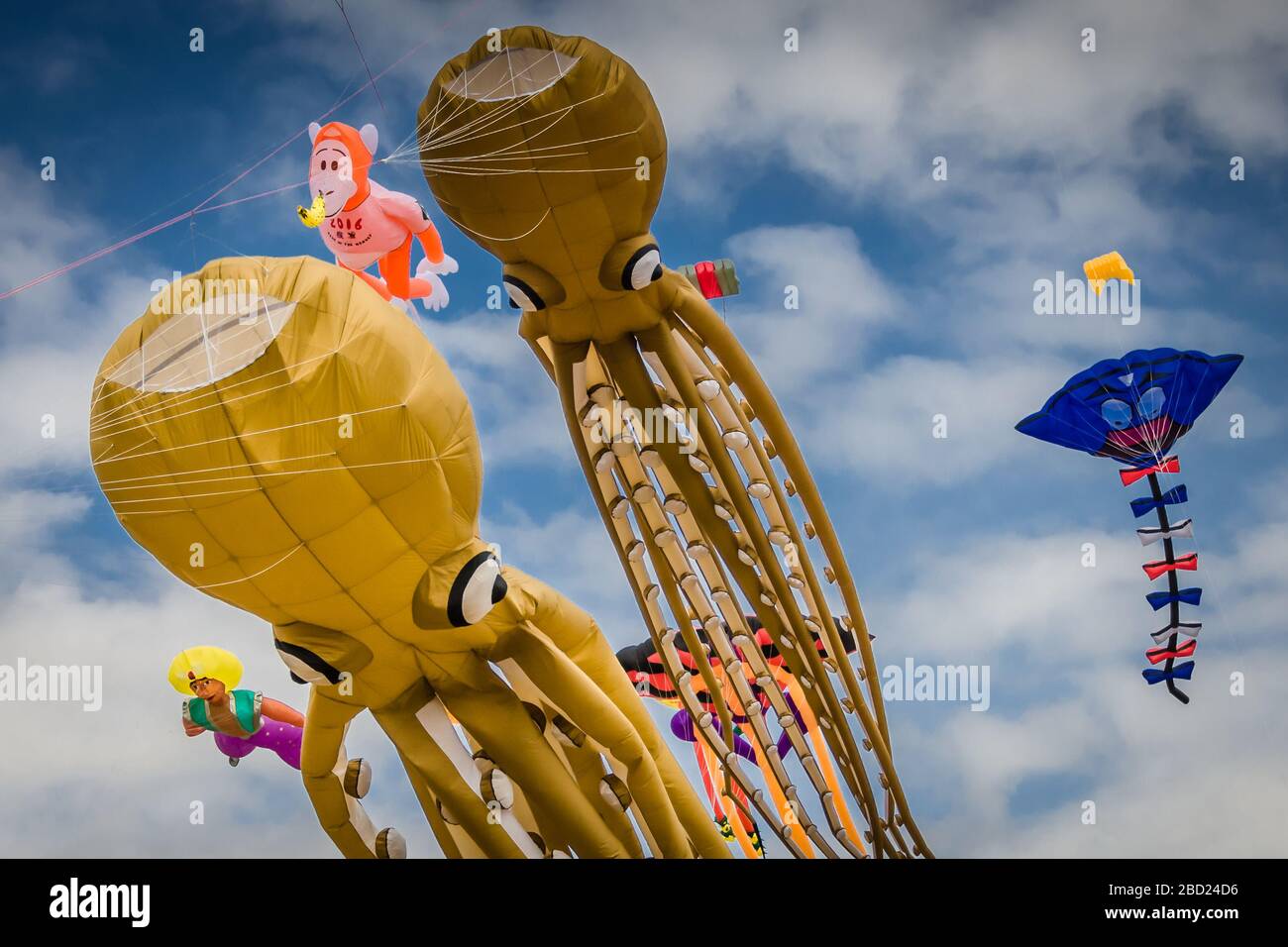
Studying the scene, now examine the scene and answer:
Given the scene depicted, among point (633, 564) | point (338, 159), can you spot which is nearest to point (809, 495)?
point (633, 564)

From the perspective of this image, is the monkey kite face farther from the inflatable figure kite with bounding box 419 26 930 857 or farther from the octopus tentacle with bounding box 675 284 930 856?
the octopus tentacle with bounding box 675 284 930 856

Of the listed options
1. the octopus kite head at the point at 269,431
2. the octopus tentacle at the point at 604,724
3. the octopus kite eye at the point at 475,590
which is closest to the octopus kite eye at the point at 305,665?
the octopus kite head at the point at 269,431

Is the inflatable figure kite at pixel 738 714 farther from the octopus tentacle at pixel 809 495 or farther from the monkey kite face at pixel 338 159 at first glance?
the monkey kite face at pixel 338 159

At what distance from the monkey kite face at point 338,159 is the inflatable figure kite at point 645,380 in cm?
40

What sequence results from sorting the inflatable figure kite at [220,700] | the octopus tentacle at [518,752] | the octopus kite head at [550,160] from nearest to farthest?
the octopus kite head at [550,160] < the octopus tentacle at [518,752] < the inflatable figure kite at [220,700]

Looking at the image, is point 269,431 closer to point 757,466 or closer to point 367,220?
point 367,220

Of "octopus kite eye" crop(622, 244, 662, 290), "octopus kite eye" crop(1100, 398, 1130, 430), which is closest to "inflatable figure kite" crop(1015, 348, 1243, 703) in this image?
"octopus kite eye" crop(1100, 398, 1130, 430)

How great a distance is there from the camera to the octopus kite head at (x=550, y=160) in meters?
6.20

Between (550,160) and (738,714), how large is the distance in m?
4.04

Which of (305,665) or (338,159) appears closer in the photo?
(305,665)

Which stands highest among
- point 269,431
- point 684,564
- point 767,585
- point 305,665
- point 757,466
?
point 269,431

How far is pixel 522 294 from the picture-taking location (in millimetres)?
6812

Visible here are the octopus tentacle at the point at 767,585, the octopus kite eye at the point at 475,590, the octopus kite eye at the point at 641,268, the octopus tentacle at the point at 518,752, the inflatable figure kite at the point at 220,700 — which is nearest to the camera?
the octopus kite eye at the point at 475,590
